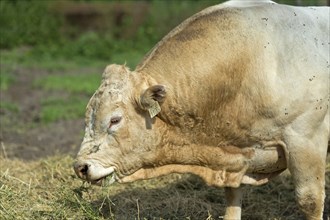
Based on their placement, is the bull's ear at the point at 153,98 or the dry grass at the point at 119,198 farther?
the dry grass at the point at 119,198

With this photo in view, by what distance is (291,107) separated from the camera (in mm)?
5414

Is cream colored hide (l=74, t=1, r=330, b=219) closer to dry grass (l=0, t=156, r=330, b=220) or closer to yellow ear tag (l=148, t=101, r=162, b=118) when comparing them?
yellow ear tag (l=148, t=101, r=162, b=118)

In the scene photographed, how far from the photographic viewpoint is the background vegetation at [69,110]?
6.37 m

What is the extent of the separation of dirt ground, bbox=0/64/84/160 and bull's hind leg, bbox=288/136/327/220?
159 inches

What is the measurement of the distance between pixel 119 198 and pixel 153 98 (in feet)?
6.34

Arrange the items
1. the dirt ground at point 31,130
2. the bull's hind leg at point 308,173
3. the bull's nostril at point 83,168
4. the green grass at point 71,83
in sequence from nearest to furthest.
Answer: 1. the bull's nostril at point 83,168
2. the bull's hind leg at point 308,173
3. the dirt ground at point 31,130
4. the green grass at point 71,83

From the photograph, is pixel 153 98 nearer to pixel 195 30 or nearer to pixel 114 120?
pixel 114 120

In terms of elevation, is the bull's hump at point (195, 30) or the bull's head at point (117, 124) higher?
the bull's hump at point (195, 30)

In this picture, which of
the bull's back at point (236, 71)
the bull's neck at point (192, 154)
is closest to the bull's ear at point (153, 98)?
the bull's back at point (236, 71)

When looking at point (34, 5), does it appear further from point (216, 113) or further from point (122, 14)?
point (216, 113)

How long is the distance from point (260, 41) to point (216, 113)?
2.06 ft

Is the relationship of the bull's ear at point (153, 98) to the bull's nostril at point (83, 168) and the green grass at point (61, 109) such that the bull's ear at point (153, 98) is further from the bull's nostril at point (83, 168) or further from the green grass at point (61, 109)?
the green grass at point (61, 109)

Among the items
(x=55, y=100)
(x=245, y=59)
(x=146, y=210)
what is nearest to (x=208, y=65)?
(x=245, y=59)

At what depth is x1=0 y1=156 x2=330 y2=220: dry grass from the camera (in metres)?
5.88
